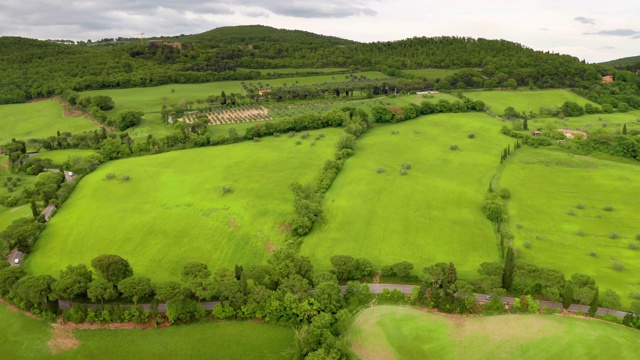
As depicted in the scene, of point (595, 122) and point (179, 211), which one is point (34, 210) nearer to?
point (179, 211)

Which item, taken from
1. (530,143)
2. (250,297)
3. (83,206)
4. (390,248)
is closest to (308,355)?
(250,297)

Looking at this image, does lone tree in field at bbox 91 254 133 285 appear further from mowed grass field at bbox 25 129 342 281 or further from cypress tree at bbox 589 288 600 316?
cypress tree at bbox 589 288 600 316

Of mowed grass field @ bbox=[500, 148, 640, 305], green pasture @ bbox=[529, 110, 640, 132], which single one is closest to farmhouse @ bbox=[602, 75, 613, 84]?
green pasture @ bbox=[529, 110, 640, 132]

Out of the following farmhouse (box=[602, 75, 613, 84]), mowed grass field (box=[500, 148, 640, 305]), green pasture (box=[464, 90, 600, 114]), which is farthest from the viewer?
farmhouse (box=[602, 75, 613, 84])

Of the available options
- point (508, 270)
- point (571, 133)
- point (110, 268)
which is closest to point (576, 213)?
point (508, 270)

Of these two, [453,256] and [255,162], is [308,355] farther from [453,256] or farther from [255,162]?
[255,162]
